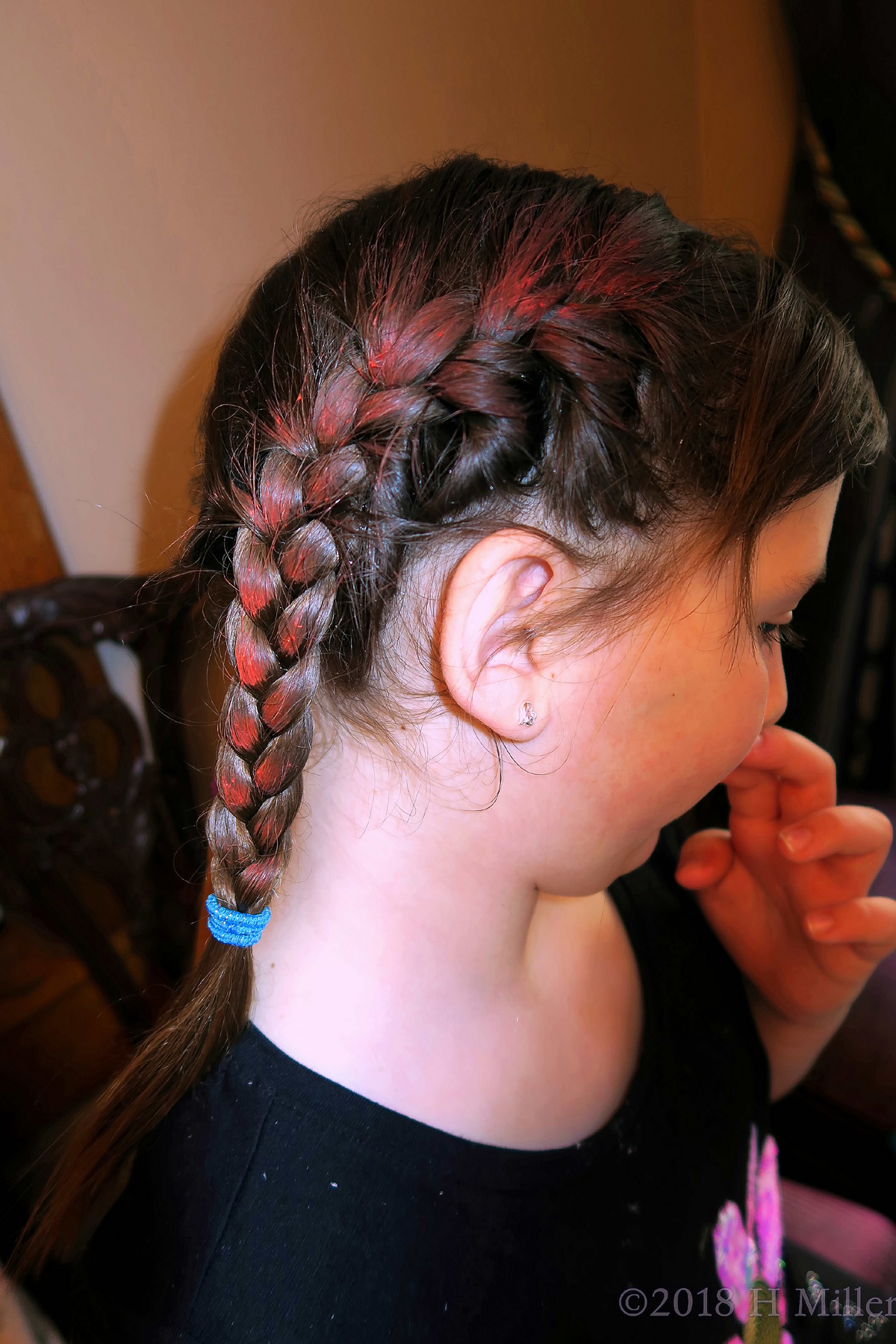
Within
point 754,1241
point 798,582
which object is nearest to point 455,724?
point 798,582

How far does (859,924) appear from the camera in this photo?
634mm

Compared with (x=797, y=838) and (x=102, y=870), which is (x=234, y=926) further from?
(x=102, y=870)

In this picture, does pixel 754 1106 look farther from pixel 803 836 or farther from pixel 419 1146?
pixel 419 1146

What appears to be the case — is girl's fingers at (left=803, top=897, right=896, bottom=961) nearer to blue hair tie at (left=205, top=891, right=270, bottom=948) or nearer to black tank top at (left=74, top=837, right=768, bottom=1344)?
black tank top at (left=74, top=837, right=768, bottom=1344)

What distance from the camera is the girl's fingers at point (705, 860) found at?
0.70 metres

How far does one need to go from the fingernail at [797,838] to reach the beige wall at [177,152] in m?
0.78

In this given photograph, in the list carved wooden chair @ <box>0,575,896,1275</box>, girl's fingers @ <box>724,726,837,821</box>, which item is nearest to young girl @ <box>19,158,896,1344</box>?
girl's fingers @ <box>724,726,837,821</box>

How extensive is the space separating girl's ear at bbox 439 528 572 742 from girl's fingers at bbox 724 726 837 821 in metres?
0.31

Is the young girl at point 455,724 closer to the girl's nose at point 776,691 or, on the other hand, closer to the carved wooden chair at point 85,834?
the girl's nose at point 776,691

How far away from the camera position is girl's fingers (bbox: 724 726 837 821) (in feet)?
2.12

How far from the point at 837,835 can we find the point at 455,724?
377 millimetres

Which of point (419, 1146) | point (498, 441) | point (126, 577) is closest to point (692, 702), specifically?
point (498, 441)

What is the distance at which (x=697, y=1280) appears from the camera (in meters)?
0.54

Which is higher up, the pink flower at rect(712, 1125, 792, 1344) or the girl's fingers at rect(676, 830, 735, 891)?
the girl's fingers at rect(676, 830, 735, 891)
